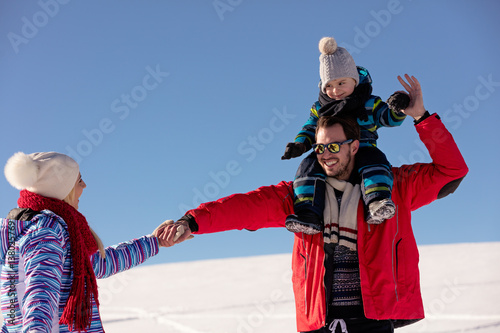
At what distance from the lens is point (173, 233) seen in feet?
11.3

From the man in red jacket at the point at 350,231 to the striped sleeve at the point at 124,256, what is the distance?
0.37ft

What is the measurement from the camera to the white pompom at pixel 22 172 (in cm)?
280

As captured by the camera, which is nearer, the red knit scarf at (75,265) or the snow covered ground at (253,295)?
the red knit scarf at (75,265)

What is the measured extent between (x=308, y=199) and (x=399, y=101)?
2.73 feet

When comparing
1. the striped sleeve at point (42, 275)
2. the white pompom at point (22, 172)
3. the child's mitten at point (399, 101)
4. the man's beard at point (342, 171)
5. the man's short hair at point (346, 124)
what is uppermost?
the child's mitten at point (399, 101)

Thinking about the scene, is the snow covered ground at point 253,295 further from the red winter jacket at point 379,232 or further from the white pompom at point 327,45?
the white pompom at point 327,45

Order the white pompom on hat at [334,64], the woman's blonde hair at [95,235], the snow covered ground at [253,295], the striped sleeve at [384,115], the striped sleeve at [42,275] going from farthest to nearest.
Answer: the snow covered ground at [253,295]
the white pompom on hat at [334,64]
the striped sleeve at [384,115]
the woman's blonde hair at [95,235]
the striped sleeve at [42,275]

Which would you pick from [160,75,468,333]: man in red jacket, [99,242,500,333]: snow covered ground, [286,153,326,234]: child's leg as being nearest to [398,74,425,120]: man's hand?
[160,75,468,333]: man in red jacket

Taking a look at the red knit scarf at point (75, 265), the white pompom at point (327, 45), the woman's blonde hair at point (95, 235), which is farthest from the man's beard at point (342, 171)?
the red knit scarf at point (75, 265)

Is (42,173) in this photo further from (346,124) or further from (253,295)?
(253,295)

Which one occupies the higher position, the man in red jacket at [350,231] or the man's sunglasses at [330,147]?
the man's sunglasses at [330,147]

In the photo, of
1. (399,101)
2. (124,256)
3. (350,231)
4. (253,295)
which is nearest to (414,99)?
(399,101)

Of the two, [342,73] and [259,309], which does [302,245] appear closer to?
[342,73]

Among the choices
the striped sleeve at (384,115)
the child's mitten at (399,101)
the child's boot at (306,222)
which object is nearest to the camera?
the child's boot at (306,222)
